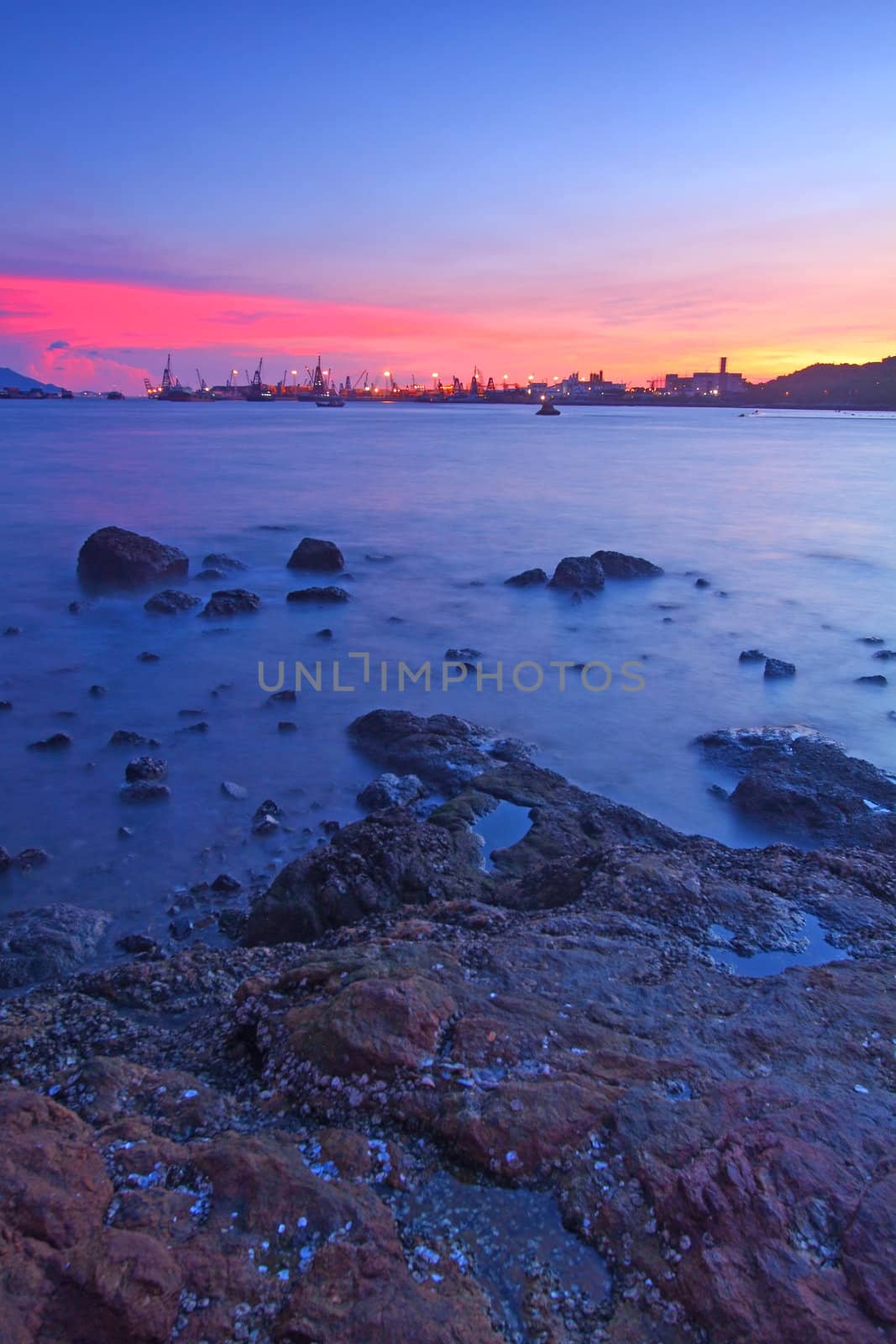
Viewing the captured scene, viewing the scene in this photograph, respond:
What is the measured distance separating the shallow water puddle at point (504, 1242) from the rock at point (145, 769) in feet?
19.0

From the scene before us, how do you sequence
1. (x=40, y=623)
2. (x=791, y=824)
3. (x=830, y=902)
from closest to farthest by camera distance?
(x=830, y=902) < (x=791, y=824) < (x=40, y=623)

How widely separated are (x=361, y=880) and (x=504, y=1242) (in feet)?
10.1

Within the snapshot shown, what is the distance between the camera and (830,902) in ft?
17.1

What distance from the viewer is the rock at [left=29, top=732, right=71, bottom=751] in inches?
338

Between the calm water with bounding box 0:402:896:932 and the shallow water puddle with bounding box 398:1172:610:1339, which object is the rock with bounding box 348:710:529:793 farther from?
the shallow water puddle with bounding box 398:1172:610:1339

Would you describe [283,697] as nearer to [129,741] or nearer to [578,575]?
[129,741]

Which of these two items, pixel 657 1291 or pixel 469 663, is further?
pixel 469 663

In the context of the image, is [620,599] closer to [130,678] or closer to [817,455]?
[130,678]

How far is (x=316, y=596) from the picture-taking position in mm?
14867

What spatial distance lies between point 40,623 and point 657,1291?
13180 mm

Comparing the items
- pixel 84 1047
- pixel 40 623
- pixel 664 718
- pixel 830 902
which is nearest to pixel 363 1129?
pixel 84 1047

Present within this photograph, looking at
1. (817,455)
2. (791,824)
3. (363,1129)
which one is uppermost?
(817,455)

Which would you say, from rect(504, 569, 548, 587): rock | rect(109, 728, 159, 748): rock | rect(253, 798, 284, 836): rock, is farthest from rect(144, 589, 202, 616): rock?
rect(253, 798, 284, 836): rock

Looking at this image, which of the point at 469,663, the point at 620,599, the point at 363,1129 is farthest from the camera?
the point at 620,599
